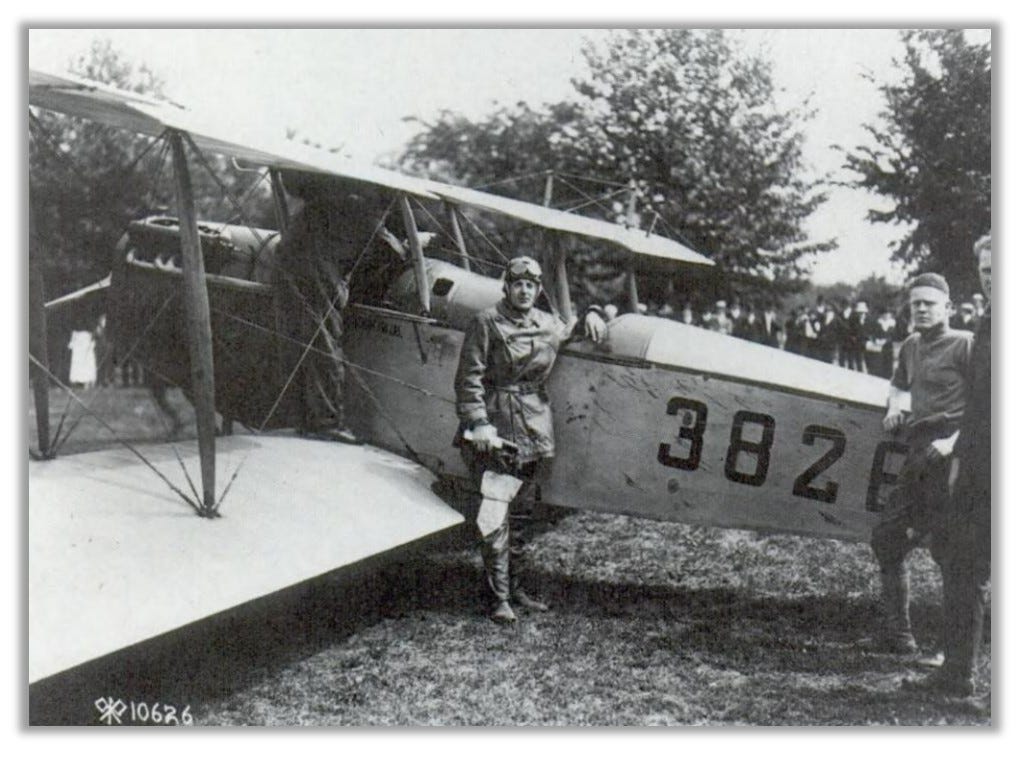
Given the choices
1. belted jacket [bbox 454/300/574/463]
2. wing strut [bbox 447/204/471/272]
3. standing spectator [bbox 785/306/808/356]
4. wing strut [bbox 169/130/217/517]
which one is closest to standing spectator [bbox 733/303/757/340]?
standing spectator [bbox 785/306/808/356]

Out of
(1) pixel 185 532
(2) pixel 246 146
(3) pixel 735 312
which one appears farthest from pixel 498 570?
(3) pixel 735 312

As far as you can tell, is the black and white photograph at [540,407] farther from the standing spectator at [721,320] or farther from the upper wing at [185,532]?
the standing spectator at [721,320]

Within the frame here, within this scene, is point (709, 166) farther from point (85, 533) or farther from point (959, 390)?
point (85, 533)

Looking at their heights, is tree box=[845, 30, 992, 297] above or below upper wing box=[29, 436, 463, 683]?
above

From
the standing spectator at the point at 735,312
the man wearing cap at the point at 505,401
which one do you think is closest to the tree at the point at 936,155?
the man wearing cap at the point at 505,401

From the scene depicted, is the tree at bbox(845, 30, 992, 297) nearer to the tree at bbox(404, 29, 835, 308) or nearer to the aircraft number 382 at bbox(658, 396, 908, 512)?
the tree at bbox(404, 29, 835, 308)

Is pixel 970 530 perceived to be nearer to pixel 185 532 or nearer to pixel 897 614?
pixel 897 614
